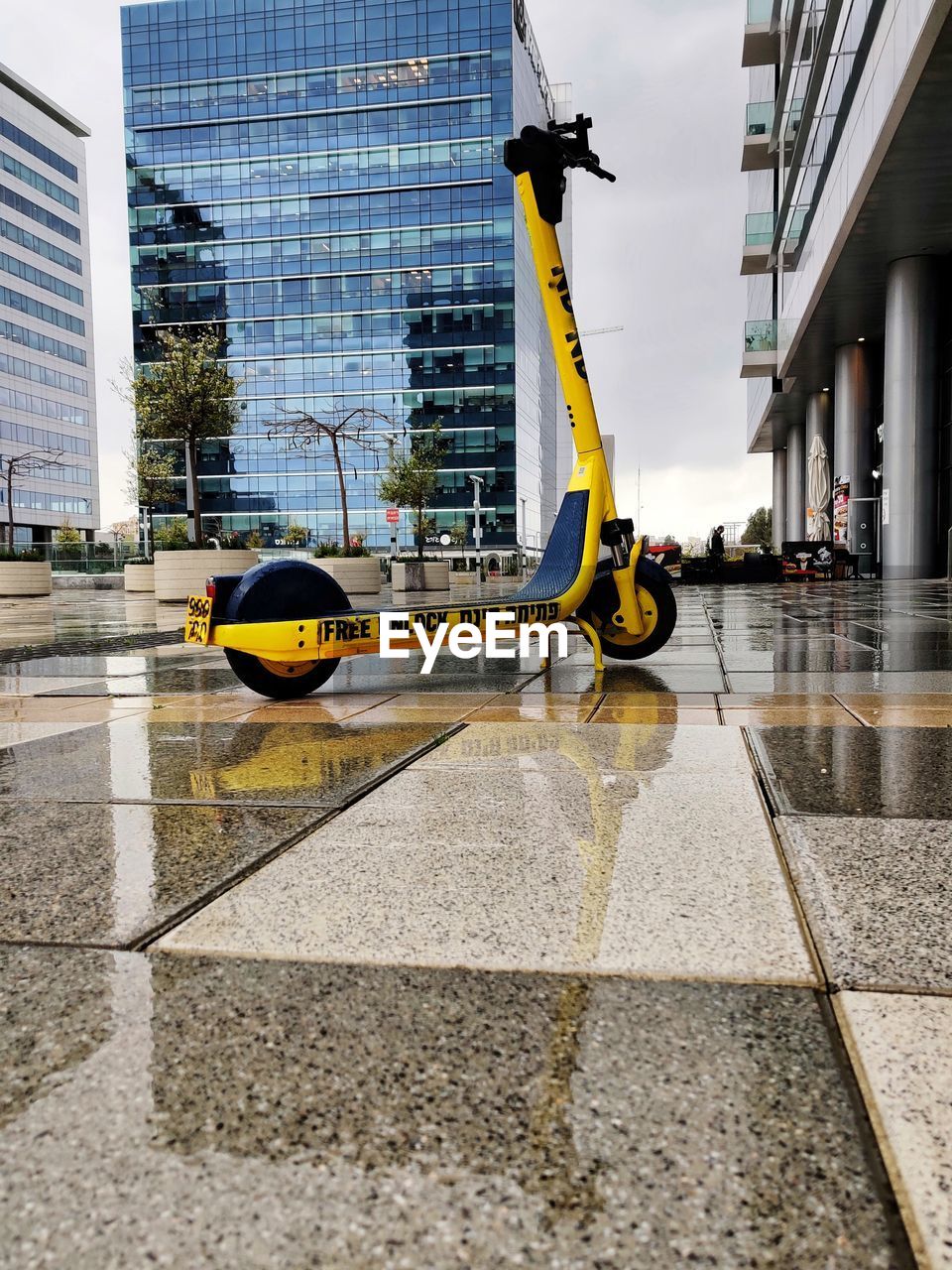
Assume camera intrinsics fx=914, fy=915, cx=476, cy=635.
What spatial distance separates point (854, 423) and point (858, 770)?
1122 inches

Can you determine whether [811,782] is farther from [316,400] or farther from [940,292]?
[316,400]

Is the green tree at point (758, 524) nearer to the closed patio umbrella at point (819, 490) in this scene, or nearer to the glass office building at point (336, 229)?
the glass office building at point (336, 229)

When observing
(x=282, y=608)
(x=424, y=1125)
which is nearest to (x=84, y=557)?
(x=282, y=608)

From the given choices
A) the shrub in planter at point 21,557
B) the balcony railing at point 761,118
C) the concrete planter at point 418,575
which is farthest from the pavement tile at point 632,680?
the balcony railing at point 761,118

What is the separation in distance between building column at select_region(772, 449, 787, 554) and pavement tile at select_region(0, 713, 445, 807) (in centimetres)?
4712

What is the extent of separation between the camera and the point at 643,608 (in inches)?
243

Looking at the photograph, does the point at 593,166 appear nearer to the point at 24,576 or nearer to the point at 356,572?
the point at 356,572

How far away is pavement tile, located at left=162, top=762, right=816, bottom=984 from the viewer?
168 cm

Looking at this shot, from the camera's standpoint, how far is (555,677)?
6.04 meters

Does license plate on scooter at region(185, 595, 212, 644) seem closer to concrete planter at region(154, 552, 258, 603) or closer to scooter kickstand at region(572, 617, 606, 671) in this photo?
scooter kickstand at region(572, 617, 606, 671)

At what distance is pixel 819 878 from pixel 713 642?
6.26 metres

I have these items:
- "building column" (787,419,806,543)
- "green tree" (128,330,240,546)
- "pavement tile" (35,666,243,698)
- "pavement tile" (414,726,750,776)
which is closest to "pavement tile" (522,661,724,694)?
"pavement tile" (414,726,750,776)

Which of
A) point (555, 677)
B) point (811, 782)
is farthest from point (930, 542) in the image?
point (811, 782)

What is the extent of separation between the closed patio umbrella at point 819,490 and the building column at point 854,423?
2.43 meters
